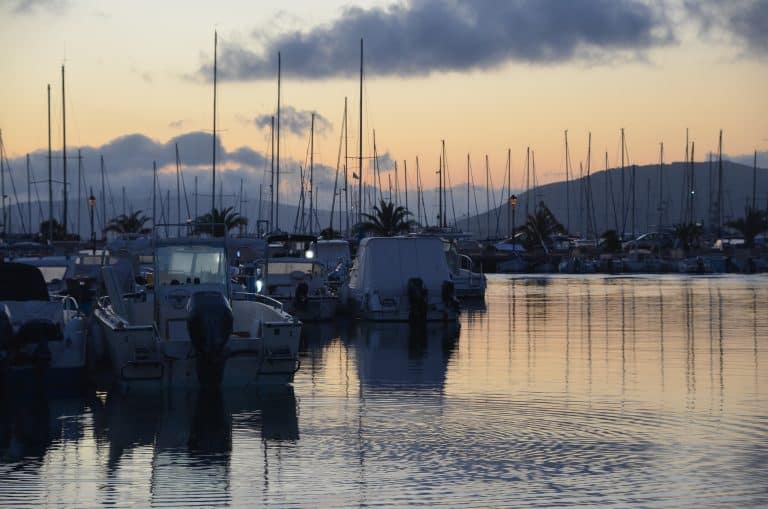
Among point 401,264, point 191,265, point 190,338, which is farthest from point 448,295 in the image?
point 190,338

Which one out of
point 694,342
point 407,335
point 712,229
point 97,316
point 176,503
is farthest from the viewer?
point 712,229

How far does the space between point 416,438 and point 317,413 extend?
289 cm

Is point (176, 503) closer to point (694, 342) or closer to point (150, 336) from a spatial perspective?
→ point (150, 336)

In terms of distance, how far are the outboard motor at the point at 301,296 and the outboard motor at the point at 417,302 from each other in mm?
3363

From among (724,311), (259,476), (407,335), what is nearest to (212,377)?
(259,476)

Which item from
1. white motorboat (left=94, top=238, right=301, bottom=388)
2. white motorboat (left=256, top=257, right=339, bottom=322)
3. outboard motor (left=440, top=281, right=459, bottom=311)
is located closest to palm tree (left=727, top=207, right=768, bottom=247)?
white motorboat (left=256, top=257, right=339, bottom=322)

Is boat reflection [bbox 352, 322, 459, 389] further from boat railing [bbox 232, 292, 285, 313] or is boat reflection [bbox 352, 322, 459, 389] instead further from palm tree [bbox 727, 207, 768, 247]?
palm tree [bbox 727, 207, 768, 247]

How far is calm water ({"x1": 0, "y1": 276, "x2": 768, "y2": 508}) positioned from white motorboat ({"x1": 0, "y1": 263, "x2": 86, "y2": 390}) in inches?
35.6

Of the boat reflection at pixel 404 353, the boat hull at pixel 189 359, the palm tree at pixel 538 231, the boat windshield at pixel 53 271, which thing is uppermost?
the palm tree at pixel 538 231

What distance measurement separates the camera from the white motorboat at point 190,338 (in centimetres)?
2027

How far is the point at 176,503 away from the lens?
1262 cm

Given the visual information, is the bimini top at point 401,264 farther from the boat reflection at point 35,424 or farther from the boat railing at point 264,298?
the boat reflection at point 35,424

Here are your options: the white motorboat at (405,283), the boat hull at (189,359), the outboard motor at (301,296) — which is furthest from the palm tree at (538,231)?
the boat hull at (189,359)

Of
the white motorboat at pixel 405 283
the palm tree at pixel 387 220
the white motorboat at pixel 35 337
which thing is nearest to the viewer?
the white motorboat at pixel 35 337
